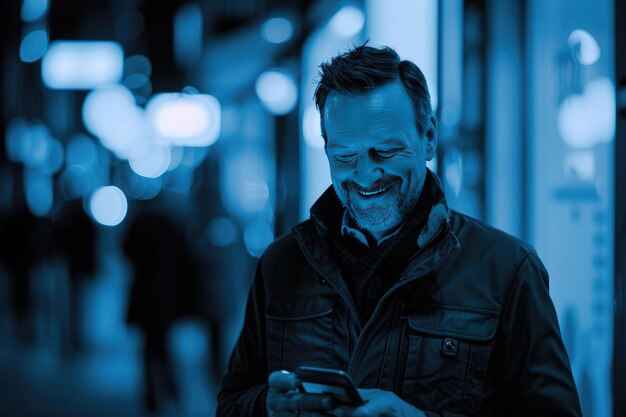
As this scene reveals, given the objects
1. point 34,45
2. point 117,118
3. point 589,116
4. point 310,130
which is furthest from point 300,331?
point 34,45

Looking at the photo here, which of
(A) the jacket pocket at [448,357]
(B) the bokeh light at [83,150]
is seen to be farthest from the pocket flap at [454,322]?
(B) the bokeh light at [83,150]

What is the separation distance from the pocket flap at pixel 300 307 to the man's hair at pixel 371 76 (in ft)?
1.29

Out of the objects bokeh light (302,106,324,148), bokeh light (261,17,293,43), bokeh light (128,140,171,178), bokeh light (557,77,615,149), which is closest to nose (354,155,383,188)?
bokeh light (557,77,615,149)

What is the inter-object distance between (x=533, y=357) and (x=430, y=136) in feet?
1.90

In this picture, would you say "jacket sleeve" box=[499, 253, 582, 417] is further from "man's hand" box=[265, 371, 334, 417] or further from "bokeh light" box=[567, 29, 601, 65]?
"bokeh light" box=[567, 29, 601, 65]

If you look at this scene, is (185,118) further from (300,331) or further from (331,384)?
(331,384)

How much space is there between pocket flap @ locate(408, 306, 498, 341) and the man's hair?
1.41 ft

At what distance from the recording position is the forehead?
1.60 meters

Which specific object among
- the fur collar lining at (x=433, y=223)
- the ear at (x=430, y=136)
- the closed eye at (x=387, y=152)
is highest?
the ear at (x=430, y=136)

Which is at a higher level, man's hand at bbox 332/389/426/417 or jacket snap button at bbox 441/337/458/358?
jacket snap button at bbox 441/337/458/358

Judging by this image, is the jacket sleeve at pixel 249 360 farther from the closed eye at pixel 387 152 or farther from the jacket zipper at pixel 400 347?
the closed eye at pixel 387 152

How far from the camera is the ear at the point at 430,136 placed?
1.71 metres

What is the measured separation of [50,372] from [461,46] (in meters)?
5.44

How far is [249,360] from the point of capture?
5.89 feet
